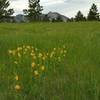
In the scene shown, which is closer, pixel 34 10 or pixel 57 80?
pixel 57 80

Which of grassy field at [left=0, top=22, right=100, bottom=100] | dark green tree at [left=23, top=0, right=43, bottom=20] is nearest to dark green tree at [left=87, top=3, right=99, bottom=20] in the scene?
dark green tree at [left=23, top=0, right=43, bottom=20]

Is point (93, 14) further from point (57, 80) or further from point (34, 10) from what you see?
point (57, 80)

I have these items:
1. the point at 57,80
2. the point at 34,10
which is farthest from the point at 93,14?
the point at 57,80

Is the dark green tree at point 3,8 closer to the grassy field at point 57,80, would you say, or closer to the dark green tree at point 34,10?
the dark green tree at point 34,10

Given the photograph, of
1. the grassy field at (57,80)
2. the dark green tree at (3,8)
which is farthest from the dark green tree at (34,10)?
the grassy field at (57,80)

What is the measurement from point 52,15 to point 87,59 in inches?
3834

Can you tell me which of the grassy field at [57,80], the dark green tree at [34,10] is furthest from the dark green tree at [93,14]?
the grassy field at [57,80]

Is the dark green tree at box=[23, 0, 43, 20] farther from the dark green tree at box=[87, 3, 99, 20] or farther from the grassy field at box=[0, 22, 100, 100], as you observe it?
the grassy field at box=[0, 22, 100, 100]

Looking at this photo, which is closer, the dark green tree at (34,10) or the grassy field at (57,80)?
the grassy field at (57,80)

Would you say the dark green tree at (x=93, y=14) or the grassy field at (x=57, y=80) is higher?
the grassy field at (x=57, y=80)

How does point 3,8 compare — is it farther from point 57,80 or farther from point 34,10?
point 57,80

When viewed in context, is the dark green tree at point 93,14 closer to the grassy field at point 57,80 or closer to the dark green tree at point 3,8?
the dark green tree at point 3,8

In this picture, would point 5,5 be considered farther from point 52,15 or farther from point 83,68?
point 83,68

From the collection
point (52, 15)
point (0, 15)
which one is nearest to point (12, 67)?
point (0, 15)
